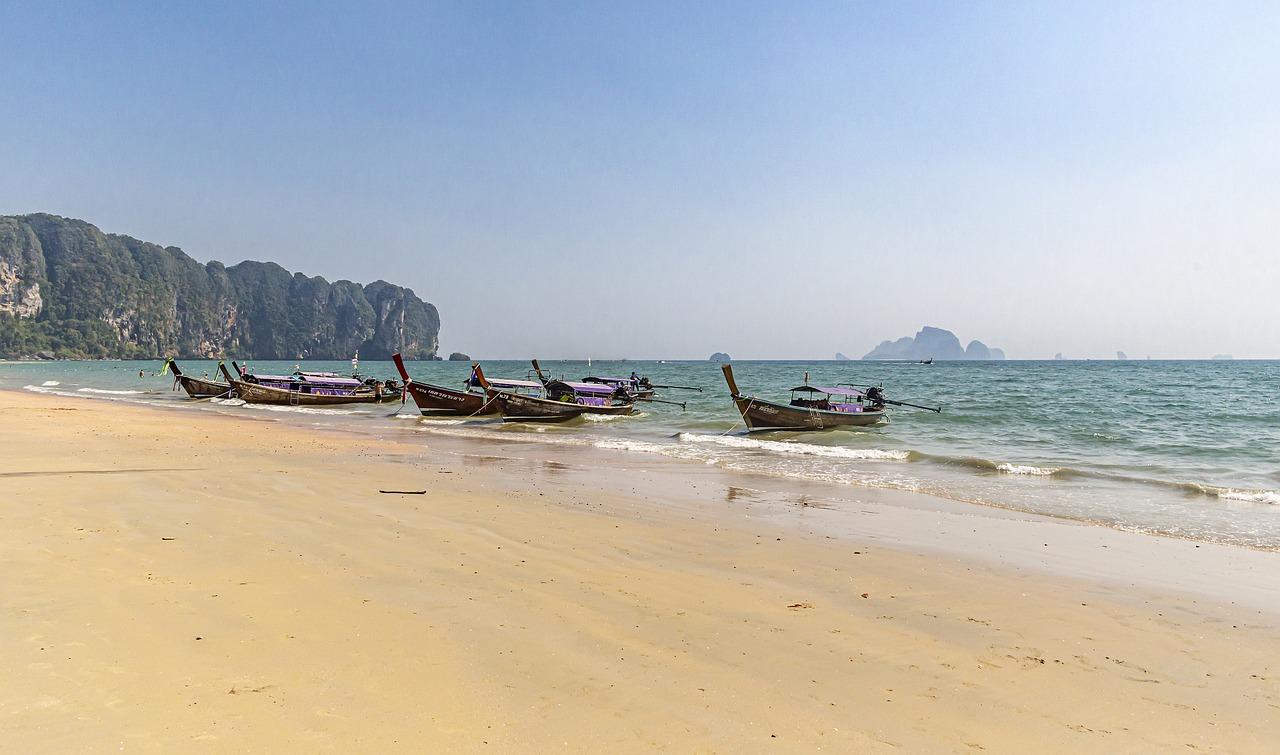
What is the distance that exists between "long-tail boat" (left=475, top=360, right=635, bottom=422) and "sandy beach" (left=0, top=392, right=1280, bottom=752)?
19385 millimetres

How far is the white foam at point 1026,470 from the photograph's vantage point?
51.8ft

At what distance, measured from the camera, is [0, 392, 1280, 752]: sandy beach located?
3.66m

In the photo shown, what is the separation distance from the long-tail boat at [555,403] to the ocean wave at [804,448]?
7092 mm

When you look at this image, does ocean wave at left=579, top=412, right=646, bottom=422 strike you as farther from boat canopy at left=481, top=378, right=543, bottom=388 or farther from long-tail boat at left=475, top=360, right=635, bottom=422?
boat canopy at left=481, top=378, right=543, bottom=388

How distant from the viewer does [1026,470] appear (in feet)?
52.7

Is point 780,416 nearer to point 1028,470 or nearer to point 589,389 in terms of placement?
point 1028,470

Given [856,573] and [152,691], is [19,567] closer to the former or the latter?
[152,691]

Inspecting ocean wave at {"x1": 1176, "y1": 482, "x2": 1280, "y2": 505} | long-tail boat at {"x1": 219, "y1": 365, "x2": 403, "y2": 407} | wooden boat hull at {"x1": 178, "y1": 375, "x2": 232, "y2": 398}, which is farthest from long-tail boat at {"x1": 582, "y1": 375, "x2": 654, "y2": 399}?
ocean wave at {"x1": 1176, "y1": 482, "x2": 1280, "y2": 505}

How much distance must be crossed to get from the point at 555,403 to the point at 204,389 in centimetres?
2434

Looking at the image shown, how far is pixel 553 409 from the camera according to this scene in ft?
98.3

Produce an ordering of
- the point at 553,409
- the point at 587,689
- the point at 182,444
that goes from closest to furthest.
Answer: the point at 587,689 → the point at 182,444 → the point at 553,409

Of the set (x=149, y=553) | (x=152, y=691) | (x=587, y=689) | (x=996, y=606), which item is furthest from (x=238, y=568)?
(x=996, y=606)

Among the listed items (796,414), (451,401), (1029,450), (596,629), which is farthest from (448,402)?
(596,629)

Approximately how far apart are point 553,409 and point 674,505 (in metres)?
19.4
